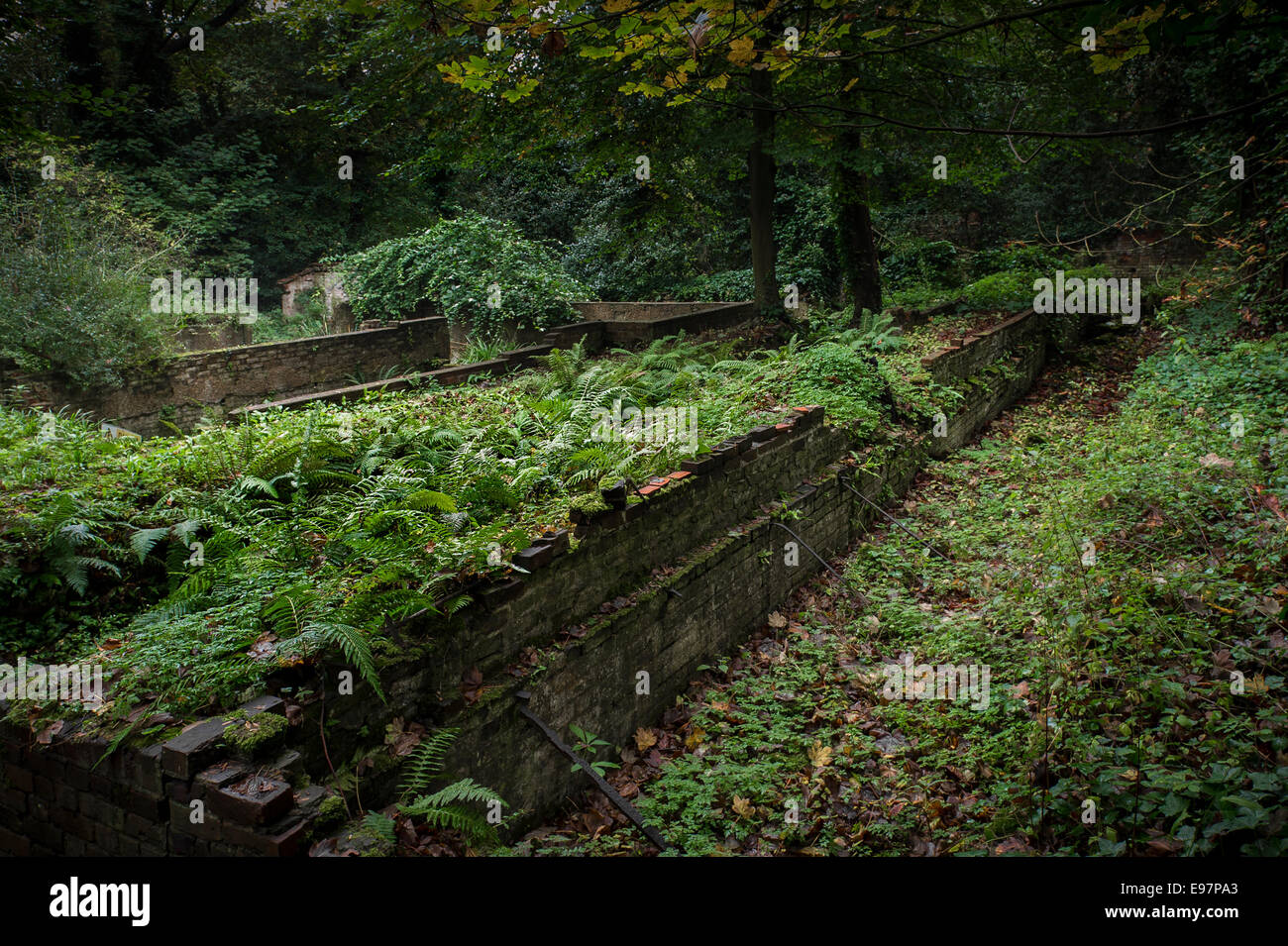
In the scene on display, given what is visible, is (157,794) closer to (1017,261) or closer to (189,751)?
(189,751)

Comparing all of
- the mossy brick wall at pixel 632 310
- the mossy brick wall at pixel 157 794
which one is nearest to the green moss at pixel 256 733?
the mossy brick wall at pixel 157 794

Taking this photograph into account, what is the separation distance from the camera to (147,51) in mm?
21094

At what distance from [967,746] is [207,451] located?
6.02 meters

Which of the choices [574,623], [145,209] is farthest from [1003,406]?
[145,209]

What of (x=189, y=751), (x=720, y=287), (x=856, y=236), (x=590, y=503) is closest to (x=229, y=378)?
(x=590, y=503)

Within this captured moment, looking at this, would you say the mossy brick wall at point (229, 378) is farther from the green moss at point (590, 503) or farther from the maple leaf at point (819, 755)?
the maple leaf at point (819, 755)

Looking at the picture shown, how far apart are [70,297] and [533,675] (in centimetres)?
1092

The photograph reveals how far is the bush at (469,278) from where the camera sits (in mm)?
14977

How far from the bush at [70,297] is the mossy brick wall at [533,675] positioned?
9.25 meters

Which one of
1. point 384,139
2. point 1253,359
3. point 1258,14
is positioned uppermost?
point 384,139

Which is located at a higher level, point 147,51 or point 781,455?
point 147,51

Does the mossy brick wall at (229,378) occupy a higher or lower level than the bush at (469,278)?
lower

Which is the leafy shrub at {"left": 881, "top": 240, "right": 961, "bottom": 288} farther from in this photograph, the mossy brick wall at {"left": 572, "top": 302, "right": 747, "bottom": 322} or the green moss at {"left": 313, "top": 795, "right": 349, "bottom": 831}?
the green moss at {"left": 313, "top": 795, "right": 349, "bottom": 831}
